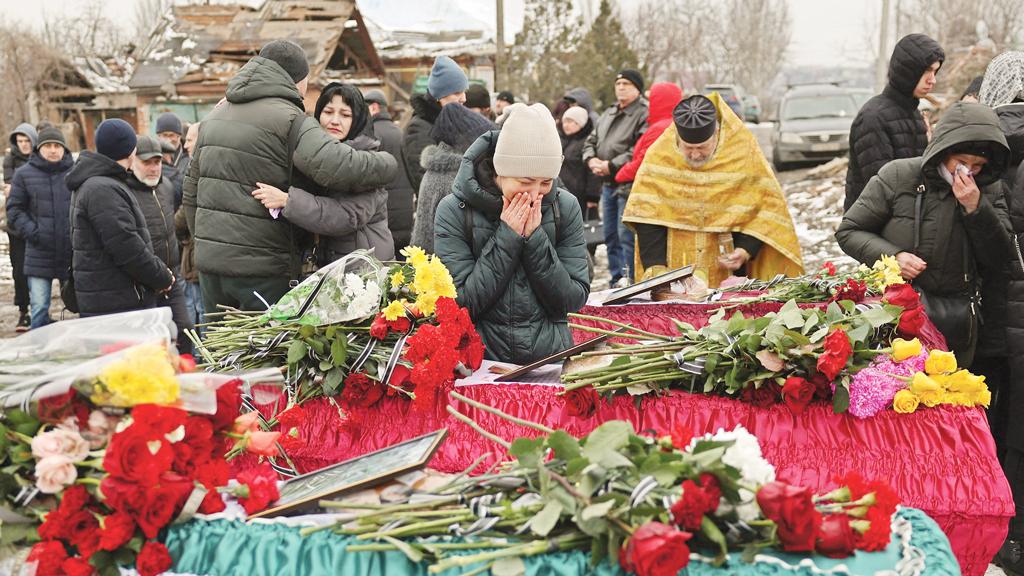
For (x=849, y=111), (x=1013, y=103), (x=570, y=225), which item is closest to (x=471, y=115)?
(x=570, y=225)

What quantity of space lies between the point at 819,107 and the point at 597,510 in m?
19.2

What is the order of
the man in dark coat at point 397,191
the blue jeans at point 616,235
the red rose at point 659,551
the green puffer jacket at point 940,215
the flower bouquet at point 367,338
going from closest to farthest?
the red rose at point 659,551 → the flower bouquet at point 367,338 → the green puffer jacket at point 940,215 → the man in dark coat at point 397,191 → the blue jeans at point 616,235

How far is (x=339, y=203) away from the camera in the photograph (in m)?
4.41

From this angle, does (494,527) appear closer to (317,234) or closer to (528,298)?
(528,298)

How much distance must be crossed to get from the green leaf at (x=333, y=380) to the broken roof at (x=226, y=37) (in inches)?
616

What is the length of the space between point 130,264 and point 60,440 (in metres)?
3.30

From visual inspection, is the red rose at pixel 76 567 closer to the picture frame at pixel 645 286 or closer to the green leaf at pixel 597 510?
the green leaf at pixel 597 510

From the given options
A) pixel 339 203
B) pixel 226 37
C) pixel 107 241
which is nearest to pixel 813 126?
pixel 226 37

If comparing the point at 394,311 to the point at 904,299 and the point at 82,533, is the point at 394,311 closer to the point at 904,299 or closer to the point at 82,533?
the point at 82,533

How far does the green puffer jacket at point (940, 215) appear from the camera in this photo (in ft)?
12.7

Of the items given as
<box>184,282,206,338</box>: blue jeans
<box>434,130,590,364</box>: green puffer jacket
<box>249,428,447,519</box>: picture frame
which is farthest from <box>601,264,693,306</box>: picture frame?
<box>184,282,206,338</box>: blue jeans

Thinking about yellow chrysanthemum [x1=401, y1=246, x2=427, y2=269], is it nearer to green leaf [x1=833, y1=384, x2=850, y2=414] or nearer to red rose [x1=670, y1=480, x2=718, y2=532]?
green leaf [x1=833, y1=384, x2=850, y2=414]

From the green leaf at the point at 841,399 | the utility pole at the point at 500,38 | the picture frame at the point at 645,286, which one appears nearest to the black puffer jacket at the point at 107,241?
the picture frame at the point at 645,286

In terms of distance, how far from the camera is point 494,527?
76.6 inches
